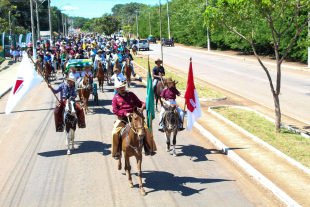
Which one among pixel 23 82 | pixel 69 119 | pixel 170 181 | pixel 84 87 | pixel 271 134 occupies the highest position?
pixel 23 82

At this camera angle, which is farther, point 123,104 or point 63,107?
point 63,107

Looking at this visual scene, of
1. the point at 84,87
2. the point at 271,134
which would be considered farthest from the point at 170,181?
the point at 84,87

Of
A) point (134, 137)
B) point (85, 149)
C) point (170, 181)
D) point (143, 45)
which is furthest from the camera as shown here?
point (143, 45)

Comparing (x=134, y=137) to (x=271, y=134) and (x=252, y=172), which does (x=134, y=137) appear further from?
(x=271, y=134)

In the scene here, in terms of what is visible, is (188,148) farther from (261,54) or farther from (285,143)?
(261,54)

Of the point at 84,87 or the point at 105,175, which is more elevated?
the point at 84,87

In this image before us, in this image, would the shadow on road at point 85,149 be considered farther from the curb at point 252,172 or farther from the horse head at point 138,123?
the horse head at point 138,123

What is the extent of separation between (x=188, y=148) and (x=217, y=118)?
3821 mm

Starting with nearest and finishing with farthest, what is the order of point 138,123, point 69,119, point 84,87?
point 138,123 → point 69,119 → point 84,87

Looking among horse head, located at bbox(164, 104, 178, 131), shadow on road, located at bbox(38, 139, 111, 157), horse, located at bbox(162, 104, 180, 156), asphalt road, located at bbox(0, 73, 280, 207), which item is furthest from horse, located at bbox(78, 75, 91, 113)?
horse head, located at bbox(164, 104, 178, 131)

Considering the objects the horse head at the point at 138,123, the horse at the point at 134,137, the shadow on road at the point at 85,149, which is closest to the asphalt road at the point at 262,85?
the shadow on road at the point at 85,149

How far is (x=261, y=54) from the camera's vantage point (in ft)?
153

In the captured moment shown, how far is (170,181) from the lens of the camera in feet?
29.2

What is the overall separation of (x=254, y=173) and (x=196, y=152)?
8.06ft
